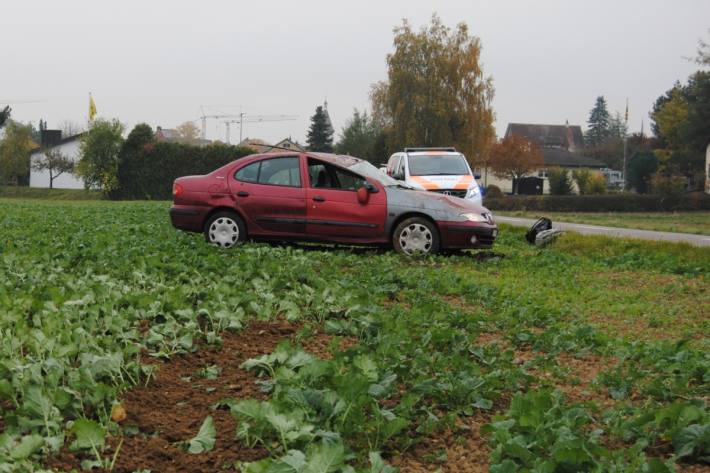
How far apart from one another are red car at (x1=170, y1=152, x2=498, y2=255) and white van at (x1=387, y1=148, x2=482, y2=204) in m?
6.55

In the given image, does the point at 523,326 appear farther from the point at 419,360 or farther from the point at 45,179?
the point at 45,179

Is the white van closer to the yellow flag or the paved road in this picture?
the paved road

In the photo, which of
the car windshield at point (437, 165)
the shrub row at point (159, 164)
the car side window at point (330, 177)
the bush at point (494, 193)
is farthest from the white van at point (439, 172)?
the shrub row at point (159, 164)

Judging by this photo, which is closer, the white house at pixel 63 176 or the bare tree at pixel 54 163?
the bare tree at pixel 54 163

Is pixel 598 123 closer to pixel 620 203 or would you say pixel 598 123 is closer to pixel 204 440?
pixel 620 203

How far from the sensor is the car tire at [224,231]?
43.4ft

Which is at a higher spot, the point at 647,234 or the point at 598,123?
the point at 598,123

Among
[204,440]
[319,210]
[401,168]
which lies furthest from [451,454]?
[401,168]

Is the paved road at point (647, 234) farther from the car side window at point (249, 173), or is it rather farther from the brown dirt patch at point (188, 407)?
the brown dirt patch at point (188, 407)

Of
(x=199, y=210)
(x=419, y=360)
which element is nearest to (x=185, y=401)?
(x=419, y=360)

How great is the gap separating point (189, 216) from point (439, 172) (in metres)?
8.96

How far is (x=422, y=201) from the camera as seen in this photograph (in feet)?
43.3

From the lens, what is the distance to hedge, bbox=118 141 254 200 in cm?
5359

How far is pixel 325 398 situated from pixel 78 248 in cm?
803
